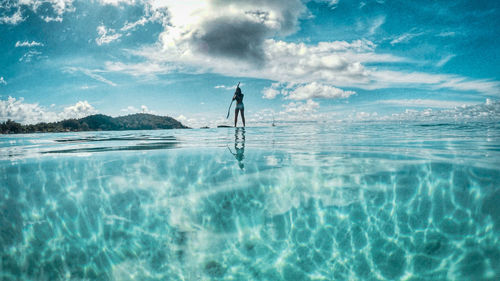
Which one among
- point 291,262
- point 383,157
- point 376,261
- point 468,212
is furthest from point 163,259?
point 383,157

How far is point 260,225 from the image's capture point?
3.86 meters

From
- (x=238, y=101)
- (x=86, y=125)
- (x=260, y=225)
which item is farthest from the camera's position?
(x=86, y=125)

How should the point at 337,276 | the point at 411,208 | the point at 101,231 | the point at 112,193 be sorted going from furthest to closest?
1. the point at 112,193
2. the point at 411,208
3. the point at 101,231
4. the point at 337,276

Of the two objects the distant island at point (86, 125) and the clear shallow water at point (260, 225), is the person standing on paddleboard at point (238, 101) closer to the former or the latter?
the clear shallow water at point (260, 225)

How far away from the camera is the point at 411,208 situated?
413 centimetres

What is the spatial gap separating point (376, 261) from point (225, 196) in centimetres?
265

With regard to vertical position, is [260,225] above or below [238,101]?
below

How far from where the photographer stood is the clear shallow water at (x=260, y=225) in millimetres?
3422

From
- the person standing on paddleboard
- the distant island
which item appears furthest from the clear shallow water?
the distant island

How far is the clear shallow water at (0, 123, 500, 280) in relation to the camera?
342 centimetres

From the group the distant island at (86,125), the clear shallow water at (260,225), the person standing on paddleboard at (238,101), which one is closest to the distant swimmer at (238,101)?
the person standing on paddleboard at (238,101)

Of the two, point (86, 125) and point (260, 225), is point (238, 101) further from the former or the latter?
point (86, 125)

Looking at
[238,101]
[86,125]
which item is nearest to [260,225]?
[238,101]

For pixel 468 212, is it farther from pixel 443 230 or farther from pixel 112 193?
pixel 112 193
